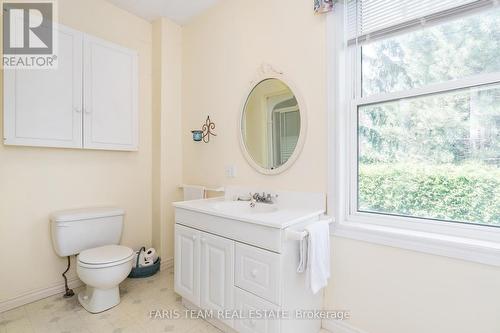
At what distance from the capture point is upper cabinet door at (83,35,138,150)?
2.12 metres

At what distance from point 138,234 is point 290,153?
1.85 metres

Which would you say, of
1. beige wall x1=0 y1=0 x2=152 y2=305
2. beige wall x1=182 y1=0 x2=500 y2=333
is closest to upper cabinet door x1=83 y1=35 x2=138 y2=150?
beige wall x1=0 y1=0 x2=152 y2=305

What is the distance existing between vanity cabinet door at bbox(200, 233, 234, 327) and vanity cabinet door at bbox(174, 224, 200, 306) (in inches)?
2.2

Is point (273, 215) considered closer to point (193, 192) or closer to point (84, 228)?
point (193, 192)

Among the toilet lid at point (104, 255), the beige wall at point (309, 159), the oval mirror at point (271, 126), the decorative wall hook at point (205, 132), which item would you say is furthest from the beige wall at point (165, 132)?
the oval mirror at point (271, 126)

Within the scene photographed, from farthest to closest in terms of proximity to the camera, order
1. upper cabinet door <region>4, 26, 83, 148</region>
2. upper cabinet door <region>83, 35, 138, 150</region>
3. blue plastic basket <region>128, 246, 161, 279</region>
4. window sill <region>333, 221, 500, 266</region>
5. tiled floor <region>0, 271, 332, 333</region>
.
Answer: blue plastic basket <region>128, 246, 161, 279</region>
upper cabinet door <region>83, 35, 138, 150</region>
upper cabinet door <region>4, 26, 83, 148</region>
tiled floor <region>0, 271, 332, 333</region>
window sill <region>333, 221, 500, 266</region>

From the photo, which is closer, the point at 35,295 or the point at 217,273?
the point at 217,273

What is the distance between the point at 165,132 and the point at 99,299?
5.21 ft

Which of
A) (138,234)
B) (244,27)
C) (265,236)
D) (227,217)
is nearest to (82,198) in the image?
(138,234)

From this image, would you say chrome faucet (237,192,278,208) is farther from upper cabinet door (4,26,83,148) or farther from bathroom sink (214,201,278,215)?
upper cabinet door (4,26,83,148)

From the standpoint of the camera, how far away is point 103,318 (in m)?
1.77

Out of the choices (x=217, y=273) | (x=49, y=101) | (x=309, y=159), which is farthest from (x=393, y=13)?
(x=49, y=101)

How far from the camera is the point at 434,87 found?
1333mm

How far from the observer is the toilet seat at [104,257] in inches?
69.7
